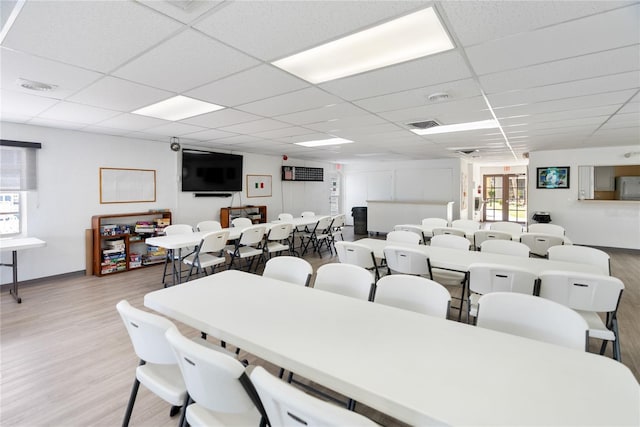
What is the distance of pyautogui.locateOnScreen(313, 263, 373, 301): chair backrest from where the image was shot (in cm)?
209

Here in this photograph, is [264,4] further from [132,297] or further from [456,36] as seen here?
[132,297]

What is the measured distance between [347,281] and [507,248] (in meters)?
2.09

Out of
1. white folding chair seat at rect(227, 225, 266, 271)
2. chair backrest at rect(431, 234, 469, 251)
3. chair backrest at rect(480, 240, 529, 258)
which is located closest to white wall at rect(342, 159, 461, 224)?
chair backrest at rect(431, 234, 469, 251)

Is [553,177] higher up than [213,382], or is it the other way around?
[553,177]

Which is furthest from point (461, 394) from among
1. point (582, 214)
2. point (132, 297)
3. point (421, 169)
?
point (421, 169)

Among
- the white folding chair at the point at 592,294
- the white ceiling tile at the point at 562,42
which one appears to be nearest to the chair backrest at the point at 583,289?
the white folding chair at the point at 592,294

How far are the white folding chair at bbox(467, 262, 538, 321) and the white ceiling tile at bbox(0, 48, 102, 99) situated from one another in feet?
11.2

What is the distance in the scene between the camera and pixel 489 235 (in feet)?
13.6

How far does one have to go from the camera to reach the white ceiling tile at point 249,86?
2.38m

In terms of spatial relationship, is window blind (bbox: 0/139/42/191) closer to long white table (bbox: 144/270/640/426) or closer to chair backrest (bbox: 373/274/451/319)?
long white table (bbox: 144/270/640/426)

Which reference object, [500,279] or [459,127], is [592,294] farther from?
[459,127]

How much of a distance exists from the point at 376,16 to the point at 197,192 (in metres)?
5.52

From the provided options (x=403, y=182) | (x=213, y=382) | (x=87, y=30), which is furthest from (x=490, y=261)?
(x=403, y=182)

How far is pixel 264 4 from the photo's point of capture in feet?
4.89
